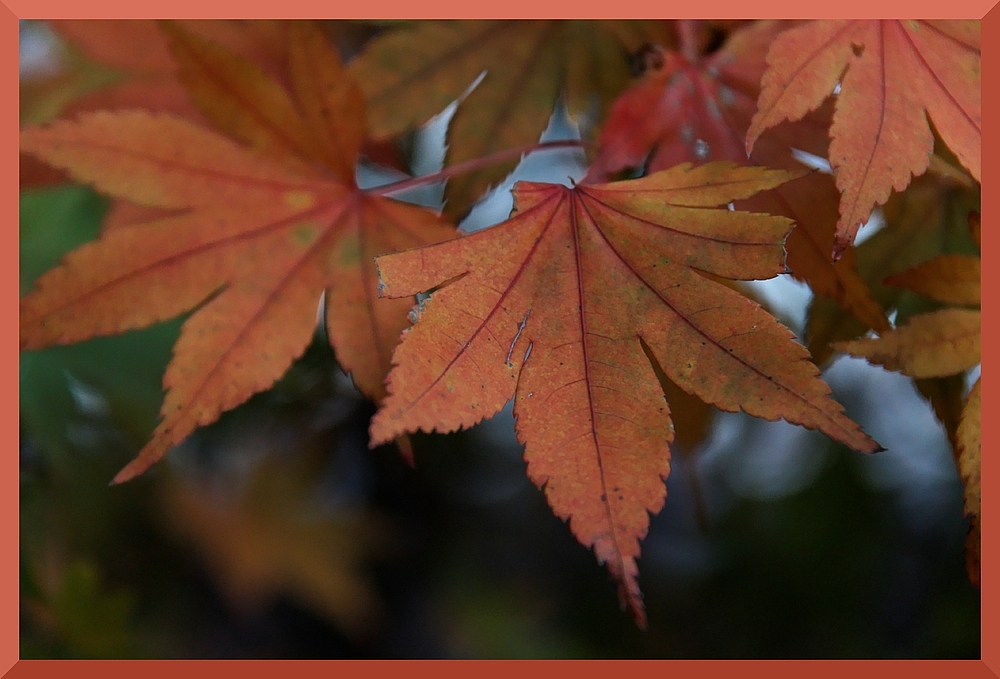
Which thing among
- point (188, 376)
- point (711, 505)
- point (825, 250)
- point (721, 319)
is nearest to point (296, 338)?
point (188, 376)

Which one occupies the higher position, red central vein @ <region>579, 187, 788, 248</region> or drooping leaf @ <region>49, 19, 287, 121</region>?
drooping leaf @ <region>49, 19, 287, 121</region>

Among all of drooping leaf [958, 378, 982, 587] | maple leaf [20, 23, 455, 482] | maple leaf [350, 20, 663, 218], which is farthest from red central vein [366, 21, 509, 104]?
drooping leaf [958, 378, 982, 587]

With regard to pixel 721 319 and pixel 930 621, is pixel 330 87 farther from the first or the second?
pixel 930 621

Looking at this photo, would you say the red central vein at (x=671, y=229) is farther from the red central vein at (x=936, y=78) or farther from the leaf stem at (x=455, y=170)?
the red central vein at (x=936, y=78)

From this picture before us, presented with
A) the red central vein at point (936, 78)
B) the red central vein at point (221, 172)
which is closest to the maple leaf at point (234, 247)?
the red central vein at point (221, 172)

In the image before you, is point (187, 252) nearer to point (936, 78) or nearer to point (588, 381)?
point (588, 381)

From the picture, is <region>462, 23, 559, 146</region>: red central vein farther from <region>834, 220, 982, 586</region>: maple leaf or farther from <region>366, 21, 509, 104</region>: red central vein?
<region>834, 220, 982, 586</region>: maple leaf

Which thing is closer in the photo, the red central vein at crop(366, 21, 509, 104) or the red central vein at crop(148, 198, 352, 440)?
the red central vein at crop(148, 198, 352, 440)

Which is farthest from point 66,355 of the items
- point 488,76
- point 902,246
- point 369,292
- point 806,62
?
point 902,246
